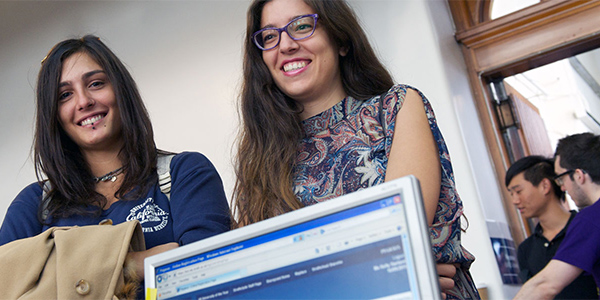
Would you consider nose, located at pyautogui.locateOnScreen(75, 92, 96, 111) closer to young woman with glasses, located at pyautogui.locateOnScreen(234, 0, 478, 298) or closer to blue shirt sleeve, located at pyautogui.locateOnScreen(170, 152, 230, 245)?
blue shirt sleeve, located at pyautogui.locateOnScreen(170, 152, 230, 245)

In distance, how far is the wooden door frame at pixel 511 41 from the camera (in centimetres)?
307

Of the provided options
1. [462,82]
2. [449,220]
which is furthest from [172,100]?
[449,220]

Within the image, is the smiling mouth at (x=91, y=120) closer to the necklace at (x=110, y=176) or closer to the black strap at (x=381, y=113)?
the necklace at (x=110, y=176)

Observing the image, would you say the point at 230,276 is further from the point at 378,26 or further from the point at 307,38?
the point at 378,26

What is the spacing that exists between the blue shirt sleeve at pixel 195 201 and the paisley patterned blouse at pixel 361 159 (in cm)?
Answer: 20

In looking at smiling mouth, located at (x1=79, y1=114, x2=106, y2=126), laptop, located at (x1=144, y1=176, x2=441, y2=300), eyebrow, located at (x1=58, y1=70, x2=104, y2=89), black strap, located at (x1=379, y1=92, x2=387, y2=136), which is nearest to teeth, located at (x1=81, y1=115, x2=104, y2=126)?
smiling mouth, located at (x1=79, y1=114, x2=106, y2=126)

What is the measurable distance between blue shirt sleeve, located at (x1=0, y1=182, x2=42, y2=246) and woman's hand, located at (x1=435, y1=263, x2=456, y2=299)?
0.96 metres

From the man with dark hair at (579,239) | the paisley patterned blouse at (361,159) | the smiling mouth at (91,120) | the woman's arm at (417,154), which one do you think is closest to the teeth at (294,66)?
the paisley patterned blouse at (361,159)

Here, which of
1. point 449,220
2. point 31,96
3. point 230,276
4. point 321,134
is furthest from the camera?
point 31,96

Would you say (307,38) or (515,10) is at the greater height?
(515,10)

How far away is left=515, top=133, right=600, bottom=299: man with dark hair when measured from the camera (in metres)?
2.15

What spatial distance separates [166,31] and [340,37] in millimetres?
2539

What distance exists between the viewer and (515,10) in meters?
3.28

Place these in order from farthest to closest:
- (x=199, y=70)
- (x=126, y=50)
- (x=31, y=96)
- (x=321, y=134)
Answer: (x=31, y=96) < (x=126, y=50) < (x=199, y=70) < (x=321, y=134)
